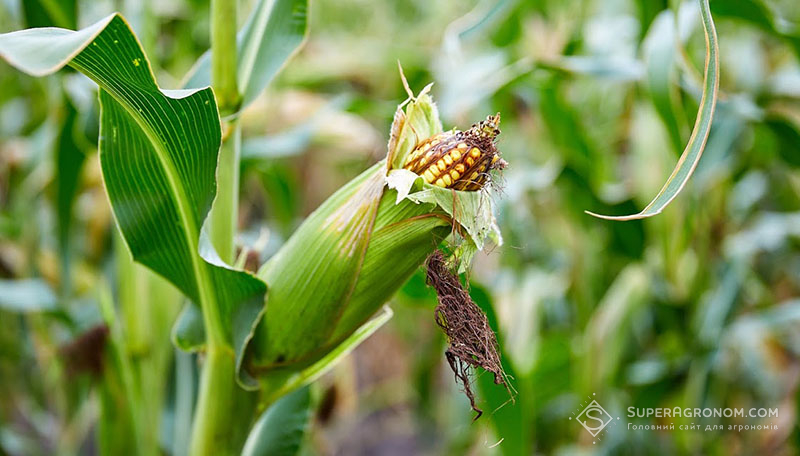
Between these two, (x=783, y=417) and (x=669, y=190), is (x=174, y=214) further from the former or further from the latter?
(x=783, y=417)

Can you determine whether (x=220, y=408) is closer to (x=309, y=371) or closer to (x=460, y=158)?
(x=309, y=371)

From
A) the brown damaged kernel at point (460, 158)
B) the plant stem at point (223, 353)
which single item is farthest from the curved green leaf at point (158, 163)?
the brown damaged kernel at point (460, 158)

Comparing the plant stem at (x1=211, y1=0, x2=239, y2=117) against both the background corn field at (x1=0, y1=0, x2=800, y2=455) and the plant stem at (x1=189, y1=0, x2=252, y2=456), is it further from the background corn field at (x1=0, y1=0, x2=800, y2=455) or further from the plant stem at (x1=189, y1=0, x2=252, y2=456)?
the background corn field at (x1=0, y1=0, x2=800, y2=455)

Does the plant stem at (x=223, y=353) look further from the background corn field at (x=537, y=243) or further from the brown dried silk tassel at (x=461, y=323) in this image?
the brown dried silk tassel at (x=461, y=323)

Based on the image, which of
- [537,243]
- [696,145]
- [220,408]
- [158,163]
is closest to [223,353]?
[220,408]

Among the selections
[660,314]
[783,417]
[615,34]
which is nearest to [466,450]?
[660,314]

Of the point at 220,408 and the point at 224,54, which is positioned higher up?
the point at 224,54
